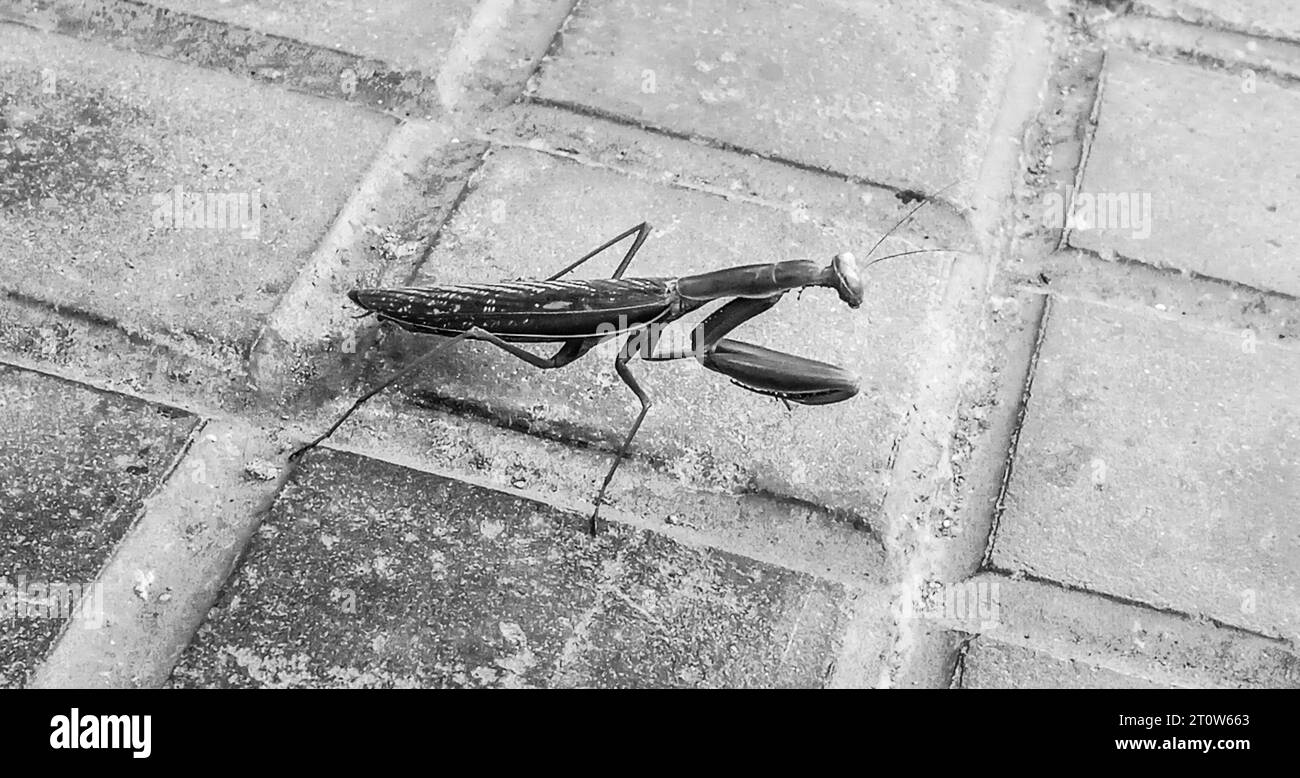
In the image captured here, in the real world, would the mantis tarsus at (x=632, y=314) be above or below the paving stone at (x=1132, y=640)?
above

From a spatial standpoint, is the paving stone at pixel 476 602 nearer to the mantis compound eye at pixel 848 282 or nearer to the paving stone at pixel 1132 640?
the paving stone at pixel 1132 640

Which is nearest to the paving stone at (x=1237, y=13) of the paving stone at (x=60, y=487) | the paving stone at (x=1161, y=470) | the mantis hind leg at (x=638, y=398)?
the paving stone at (x=1161, y=470)

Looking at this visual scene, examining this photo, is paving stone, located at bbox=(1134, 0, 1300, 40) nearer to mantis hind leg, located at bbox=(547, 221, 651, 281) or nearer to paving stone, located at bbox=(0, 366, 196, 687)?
mantis hind leg, located at bbox=(547, 221, 651, 281)

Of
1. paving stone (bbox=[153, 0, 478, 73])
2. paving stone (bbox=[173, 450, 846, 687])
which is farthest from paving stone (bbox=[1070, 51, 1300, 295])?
paving stone (bbox=[153, 0, 478, 73])

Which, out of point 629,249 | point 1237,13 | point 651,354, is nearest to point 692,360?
point 651,354

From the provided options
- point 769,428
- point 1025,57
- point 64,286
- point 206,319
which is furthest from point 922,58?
point 64,286
